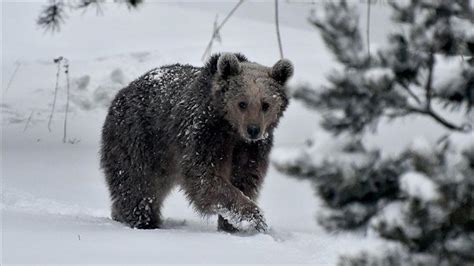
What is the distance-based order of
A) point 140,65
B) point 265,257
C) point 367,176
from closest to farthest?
point 367,176, point 265,257, point 140,65

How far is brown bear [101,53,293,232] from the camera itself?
7.33 metres

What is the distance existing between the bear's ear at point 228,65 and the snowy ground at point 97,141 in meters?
0.82

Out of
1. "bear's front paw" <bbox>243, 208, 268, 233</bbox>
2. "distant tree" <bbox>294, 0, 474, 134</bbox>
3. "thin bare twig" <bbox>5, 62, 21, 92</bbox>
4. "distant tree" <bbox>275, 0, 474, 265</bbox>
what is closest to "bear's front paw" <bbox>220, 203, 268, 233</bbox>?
"bear's front paw" <bbox>243, 208, 268, 233</bbox>

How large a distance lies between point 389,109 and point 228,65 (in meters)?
4.45

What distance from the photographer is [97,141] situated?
12883mm

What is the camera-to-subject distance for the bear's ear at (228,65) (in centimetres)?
745

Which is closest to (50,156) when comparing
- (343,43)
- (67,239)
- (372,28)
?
(67,239)

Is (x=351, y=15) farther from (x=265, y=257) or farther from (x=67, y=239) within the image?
(x=67, y=239)

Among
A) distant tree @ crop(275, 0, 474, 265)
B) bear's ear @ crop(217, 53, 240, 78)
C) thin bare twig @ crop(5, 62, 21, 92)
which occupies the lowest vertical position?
distant tree @ crop(275, 0, 474, 265)

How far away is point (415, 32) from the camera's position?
3.01 meters

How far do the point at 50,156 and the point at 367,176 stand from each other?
9.30 metres

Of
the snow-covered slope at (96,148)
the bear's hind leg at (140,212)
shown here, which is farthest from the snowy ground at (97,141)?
the bear's hind leg at (140,212)

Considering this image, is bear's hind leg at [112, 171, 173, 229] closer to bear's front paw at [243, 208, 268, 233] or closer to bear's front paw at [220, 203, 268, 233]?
bear's front paw at [220, 203, 268, 233]

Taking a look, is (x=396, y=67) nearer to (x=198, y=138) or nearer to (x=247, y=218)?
(x=247, y=218)
